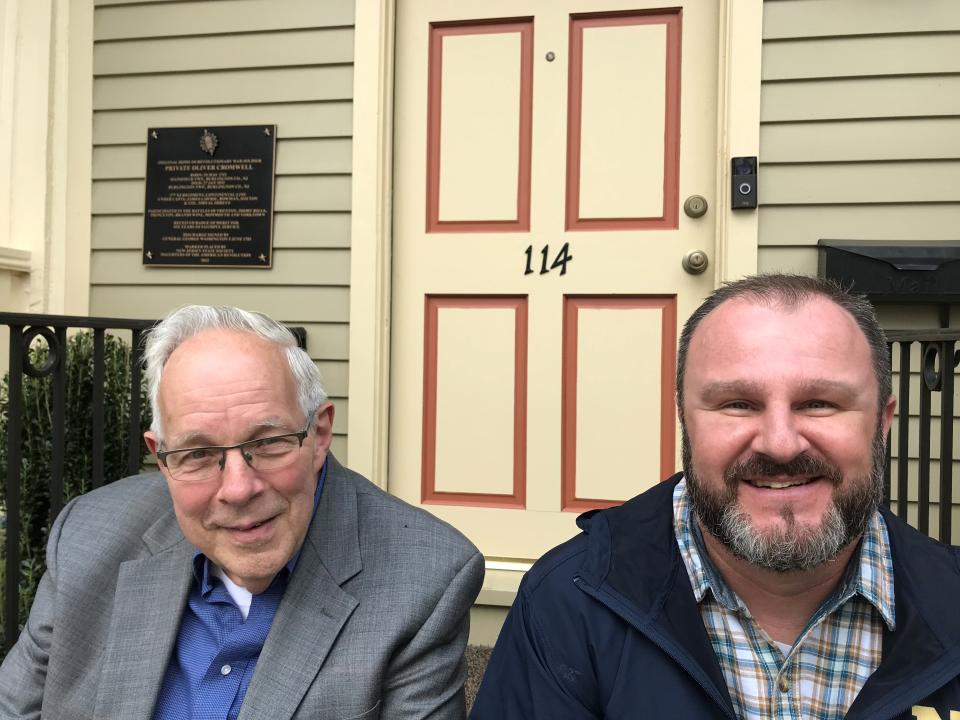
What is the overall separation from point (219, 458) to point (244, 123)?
2.13m

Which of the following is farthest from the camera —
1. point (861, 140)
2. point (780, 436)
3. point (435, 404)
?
point (435, 404)

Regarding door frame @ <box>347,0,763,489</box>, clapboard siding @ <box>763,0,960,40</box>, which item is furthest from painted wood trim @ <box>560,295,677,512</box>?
clapboard siding @ <box>763,0,960,40</box>

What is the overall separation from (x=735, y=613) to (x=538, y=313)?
184cm

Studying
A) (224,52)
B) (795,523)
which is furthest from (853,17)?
(224,52)

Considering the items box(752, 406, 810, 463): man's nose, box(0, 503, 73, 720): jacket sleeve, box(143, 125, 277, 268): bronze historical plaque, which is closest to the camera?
box(752, 406, 810, 463): man's nose

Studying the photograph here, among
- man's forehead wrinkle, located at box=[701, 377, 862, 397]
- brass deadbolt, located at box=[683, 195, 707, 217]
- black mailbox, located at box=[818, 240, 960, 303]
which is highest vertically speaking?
brass deadbolt, located at box=[683, 195, 707, 217]

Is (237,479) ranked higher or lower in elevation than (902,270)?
lower

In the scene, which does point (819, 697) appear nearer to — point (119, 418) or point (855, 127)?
point (855, 127)

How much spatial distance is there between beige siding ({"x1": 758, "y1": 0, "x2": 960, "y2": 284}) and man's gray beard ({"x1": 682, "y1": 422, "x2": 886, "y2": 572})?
1.73 metres

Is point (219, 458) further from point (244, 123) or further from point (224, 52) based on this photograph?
point (224, 52)

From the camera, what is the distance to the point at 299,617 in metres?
1.40

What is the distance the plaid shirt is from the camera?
3.96ft

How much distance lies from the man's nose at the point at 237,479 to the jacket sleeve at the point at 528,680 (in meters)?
0.50

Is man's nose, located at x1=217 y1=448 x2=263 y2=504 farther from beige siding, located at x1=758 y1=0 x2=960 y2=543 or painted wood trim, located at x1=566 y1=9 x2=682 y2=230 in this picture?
beige siding, located at x1=758 y1=0 x2=960 y2=543
